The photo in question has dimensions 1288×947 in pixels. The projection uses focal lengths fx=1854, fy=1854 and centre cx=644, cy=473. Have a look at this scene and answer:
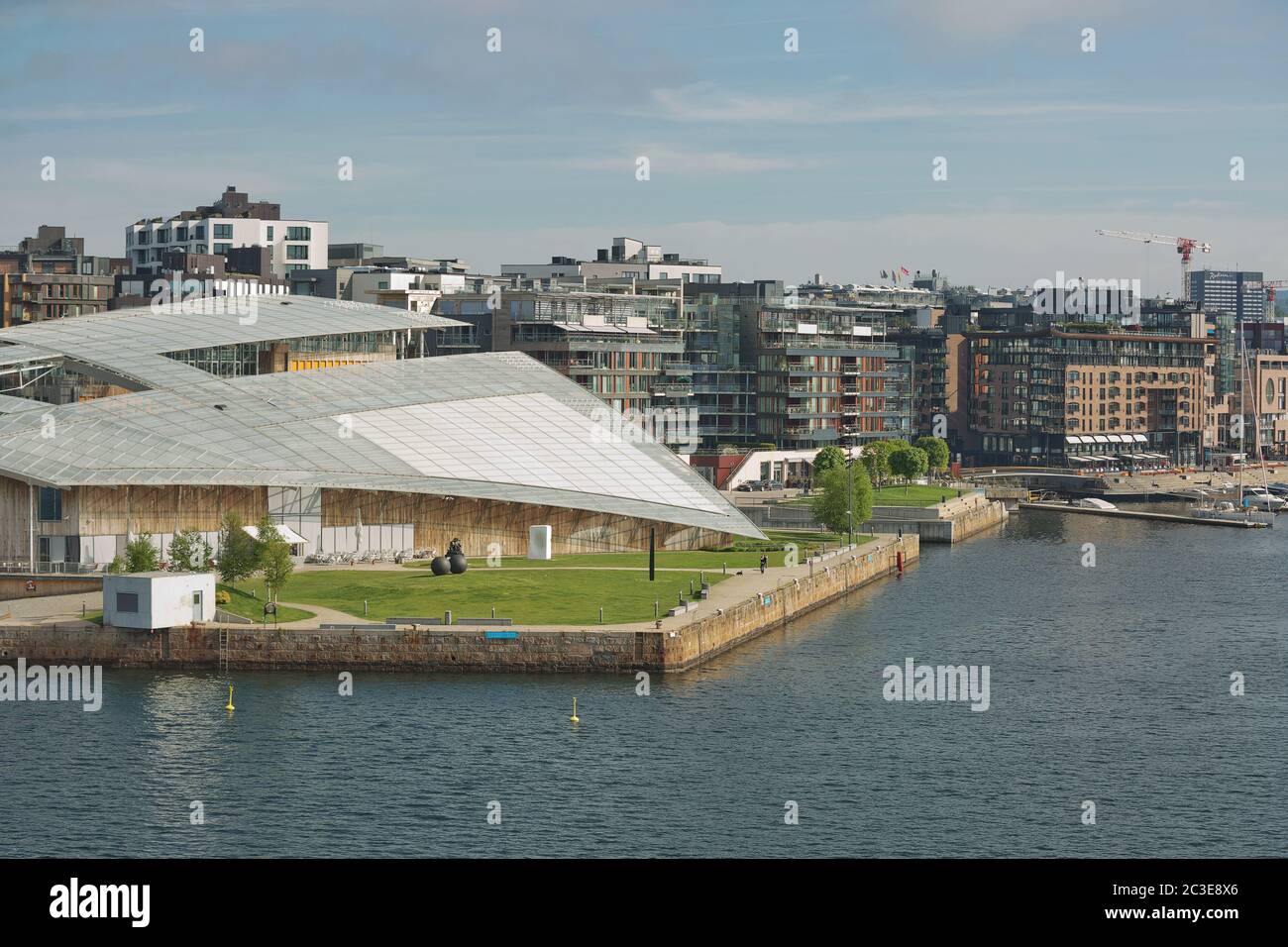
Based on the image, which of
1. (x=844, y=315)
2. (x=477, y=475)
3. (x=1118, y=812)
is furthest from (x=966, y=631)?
(x=844, y=315)

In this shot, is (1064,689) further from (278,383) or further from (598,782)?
(278,383)

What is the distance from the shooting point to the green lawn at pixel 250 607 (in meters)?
76.7

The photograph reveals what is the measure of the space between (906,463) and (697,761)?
360 ft

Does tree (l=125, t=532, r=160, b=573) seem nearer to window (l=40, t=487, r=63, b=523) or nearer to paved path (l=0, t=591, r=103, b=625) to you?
paved path (l=0, t=591, r=103, b=625)

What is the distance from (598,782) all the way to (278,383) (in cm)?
5461

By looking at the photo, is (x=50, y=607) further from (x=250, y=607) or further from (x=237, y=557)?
(x=250, y=607)

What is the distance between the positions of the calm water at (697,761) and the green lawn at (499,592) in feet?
18.4

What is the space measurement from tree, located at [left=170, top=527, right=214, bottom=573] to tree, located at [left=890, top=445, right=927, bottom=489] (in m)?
87.0

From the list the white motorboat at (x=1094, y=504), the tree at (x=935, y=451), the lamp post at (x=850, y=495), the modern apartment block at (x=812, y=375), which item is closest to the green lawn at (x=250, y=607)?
the lamp post at (x=850, y=495)

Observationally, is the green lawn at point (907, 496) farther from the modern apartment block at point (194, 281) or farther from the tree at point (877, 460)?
the modern apartment block at point (194, 281)

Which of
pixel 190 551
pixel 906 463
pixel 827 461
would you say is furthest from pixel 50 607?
pixel 906 463

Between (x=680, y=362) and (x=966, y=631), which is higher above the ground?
(x=680, y=362)

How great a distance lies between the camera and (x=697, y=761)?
58125mm

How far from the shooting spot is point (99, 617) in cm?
7669
